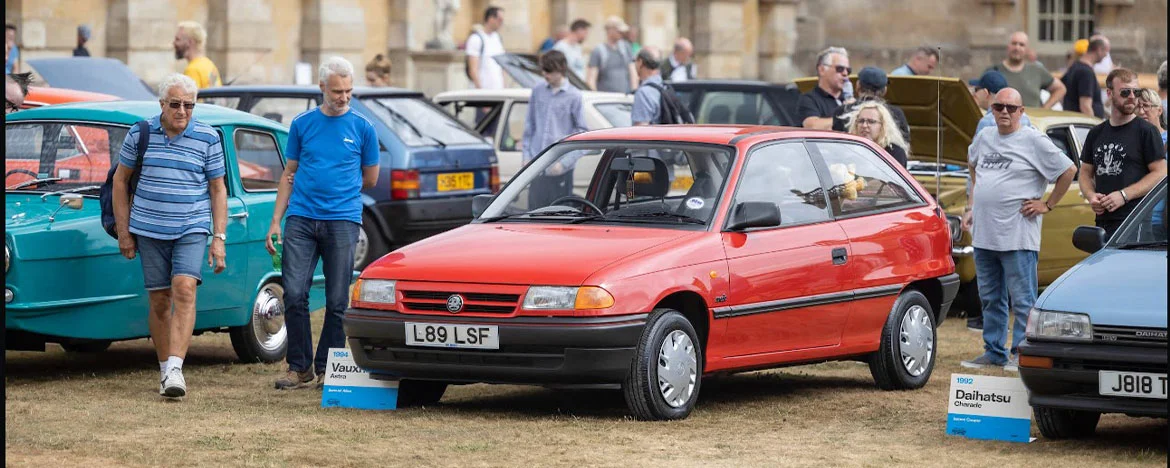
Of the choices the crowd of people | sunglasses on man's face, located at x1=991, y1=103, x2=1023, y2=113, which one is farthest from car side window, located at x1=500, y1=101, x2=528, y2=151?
sunglasses on man's face, located at x1=991, y1=103, x2=1023, y2=113

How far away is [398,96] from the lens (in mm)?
16188

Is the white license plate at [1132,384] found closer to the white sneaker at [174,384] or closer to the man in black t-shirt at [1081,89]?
the white sneaker at [174,384]

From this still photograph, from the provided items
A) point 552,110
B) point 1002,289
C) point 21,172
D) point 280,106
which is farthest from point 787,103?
point 21,172

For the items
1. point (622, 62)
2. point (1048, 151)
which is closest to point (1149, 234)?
point (1048, 151)

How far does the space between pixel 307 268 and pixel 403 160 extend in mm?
5279

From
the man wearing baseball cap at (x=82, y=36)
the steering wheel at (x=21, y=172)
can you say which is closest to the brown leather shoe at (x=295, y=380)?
the steering wheel at (x=21, y=172)

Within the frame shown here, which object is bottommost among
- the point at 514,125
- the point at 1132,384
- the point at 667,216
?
the point at 1132,384

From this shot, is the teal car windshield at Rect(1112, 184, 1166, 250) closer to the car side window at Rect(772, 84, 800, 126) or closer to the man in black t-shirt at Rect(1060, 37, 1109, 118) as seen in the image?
the car side window at Rect(772, 84, 800, 126)

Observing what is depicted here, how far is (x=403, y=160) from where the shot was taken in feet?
51.4

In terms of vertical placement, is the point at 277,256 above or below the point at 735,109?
below

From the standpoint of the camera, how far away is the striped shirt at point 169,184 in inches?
392

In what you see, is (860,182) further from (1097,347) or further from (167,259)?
(167,259)

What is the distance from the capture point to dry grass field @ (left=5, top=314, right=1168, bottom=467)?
827cm

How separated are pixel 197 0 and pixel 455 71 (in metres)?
4.68
